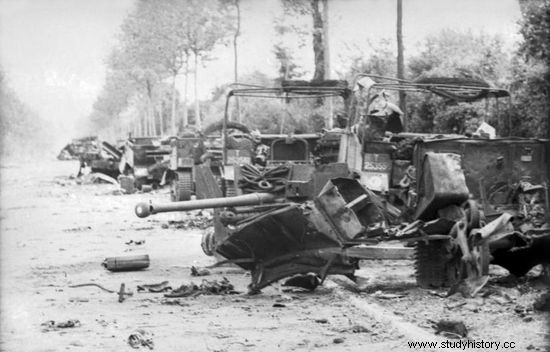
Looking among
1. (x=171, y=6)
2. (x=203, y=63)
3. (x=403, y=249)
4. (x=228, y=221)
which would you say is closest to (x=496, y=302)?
(x=403, y=249)

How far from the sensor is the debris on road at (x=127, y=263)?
8984mm

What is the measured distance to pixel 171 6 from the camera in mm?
31031

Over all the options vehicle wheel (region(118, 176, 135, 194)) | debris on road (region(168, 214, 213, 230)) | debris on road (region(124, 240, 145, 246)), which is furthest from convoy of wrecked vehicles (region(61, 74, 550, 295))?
vehicle wheel (region(118, 176, 135, 194))

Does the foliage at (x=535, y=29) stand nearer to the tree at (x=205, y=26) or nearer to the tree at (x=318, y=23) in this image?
the tree at (x=318, y=23)

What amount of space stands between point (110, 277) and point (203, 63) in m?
32.0

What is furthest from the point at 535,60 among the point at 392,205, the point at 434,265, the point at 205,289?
the point at 205,289

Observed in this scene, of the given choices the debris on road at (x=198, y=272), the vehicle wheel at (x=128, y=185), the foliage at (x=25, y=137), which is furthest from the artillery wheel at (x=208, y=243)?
the foliage at (x=25, y=137)

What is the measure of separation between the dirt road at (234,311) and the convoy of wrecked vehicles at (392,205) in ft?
0.98

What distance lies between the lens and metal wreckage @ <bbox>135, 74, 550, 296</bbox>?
7.06 m

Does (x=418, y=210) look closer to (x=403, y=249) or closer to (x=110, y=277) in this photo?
(x=403, y=249)

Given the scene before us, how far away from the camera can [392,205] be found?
A: 31.3 ft

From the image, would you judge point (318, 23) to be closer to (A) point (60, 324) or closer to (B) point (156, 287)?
(B) point (156, 287)

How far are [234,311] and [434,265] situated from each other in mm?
1905

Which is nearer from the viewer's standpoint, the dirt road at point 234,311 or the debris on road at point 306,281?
the dirt road at point 234,311
